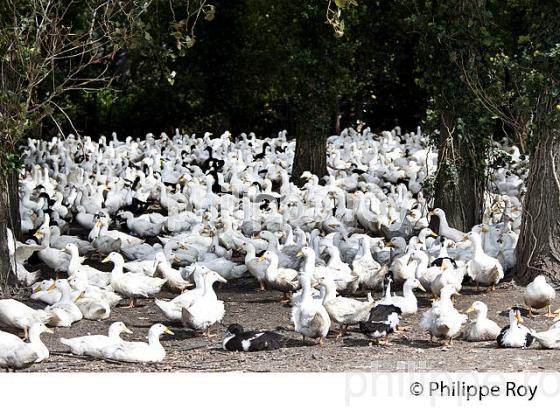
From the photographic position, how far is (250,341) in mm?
10062

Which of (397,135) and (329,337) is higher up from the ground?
(397,135)

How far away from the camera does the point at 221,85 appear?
96.1ft

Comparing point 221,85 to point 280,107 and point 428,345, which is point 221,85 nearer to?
point 280,107

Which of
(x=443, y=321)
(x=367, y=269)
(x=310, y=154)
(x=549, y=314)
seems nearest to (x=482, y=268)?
(x=549, y=314)

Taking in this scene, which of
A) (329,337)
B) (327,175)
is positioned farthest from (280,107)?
(329,337)

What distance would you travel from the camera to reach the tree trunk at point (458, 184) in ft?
47.9

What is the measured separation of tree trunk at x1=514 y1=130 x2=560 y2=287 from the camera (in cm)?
1252

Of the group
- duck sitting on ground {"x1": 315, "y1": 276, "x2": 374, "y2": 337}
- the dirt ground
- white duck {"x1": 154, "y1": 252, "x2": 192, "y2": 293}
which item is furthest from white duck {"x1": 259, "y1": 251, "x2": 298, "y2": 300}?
duck sitting on ground {"x1": 315, "y1": 276, "x2": 374, "y2": 337}

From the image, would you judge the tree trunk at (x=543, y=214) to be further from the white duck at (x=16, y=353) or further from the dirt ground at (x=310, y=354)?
the white duck at (x=16, y=353)

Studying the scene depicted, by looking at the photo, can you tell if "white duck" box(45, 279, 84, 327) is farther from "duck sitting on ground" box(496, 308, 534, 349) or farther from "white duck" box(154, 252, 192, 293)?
"duck sitting on ground" box(496, 308, 534, 349)

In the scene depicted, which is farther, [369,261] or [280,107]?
[280,107]

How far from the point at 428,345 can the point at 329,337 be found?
0.95 m

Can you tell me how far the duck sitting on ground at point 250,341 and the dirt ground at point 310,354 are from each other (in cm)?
6

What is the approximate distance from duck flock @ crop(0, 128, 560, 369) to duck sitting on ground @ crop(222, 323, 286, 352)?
0.04 ft
